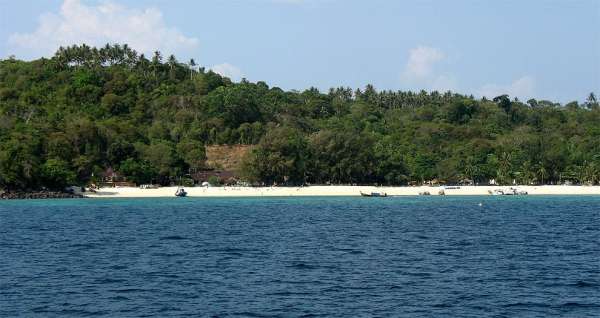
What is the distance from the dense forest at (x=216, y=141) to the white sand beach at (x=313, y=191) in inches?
178

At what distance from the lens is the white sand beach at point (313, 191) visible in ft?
429

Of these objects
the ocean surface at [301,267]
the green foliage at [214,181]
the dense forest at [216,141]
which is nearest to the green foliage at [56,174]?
the dense forest at [216,141]

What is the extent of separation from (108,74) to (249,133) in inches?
1730

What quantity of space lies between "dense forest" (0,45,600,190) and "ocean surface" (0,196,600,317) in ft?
185

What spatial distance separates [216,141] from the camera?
179125mm

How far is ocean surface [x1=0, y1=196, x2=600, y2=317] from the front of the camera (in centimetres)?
3123

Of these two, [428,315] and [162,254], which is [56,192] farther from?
[428,315]

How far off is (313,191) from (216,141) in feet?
165

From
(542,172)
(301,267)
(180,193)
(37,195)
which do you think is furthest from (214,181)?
(301,267)

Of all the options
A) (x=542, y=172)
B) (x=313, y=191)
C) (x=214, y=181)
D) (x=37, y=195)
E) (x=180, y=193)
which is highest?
(x=542, y=172)

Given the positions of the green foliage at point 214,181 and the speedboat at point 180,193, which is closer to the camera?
the speedboat at point 180,193

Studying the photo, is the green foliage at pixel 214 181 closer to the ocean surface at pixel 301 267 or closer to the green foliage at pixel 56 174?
the green foliage at pixel 56 174

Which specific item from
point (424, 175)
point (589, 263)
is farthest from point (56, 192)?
point (589, 263)

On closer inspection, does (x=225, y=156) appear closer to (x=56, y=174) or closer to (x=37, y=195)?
(x=56, y=174)
